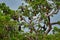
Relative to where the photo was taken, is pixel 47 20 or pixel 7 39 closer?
pixel 7 39

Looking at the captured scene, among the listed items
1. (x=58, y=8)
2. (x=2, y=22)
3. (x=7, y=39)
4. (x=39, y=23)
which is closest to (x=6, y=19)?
(x=2, y=22)

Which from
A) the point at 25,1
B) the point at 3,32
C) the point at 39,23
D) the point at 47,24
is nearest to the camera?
the point at 3,32

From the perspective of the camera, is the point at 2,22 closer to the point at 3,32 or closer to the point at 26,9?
the point at 3,32

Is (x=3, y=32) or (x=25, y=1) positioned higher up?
(x=25, y=1)

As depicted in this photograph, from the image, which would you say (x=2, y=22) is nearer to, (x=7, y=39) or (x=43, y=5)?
(x=7, y=39)

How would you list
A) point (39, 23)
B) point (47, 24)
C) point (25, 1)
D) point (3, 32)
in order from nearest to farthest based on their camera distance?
1. point (3, 32)
2. point (39, 23)
3. point (47, 24)
4. point (25, 1)

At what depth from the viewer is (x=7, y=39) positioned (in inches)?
129

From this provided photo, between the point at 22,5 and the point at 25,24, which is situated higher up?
the point at 22,5

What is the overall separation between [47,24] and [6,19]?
2429mm

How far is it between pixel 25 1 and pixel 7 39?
9.40ft

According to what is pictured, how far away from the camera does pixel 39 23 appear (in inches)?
208

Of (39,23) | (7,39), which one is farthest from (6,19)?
(39,23)

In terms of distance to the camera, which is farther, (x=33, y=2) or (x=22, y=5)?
(x=22, y=5)

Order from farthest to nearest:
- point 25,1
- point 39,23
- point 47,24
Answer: point 25,1, point 47,24, point 39,23
